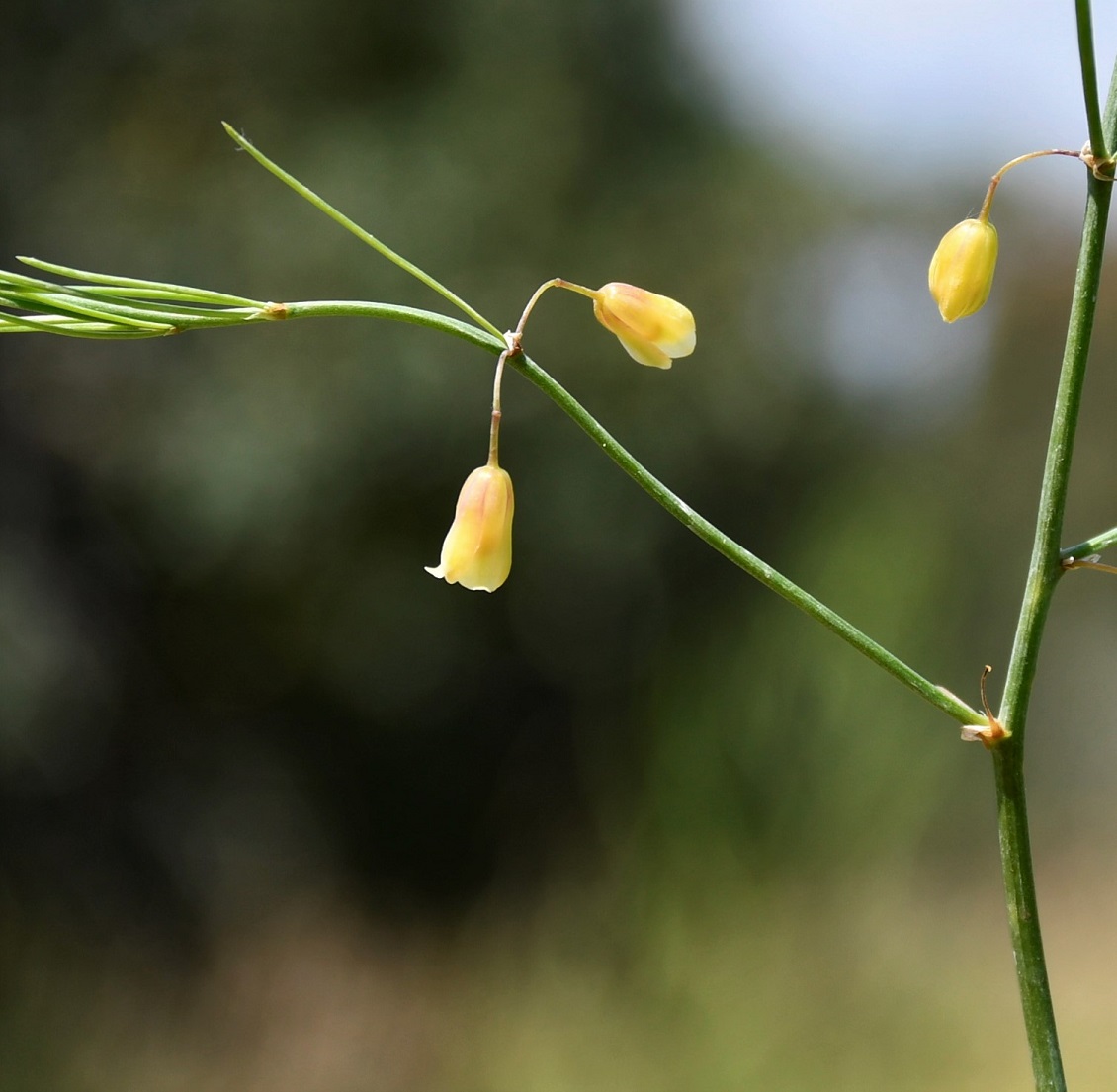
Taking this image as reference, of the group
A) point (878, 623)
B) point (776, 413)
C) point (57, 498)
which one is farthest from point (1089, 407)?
point (57, 498)

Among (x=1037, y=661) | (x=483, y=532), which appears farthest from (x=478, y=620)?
(x=1037, y=661)

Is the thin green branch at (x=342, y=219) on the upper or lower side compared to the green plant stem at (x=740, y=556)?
upper

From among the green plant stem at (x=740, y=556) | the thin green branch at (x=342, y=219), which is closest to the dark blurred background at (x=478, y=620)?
the green plant stem at (x=740, y=556)

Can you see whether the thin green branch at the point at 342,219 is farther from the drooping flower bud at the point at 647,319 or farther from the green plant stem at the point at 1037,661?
the green plant stem at the point at 1037,661

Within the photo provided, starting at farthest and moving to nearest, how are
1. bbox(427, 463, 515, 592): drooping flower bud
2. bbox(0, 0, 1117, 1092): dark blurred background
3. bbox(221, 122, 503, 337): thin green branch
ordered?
bbox(0, 0, 1117, 1092): dark blurred background < bbox(427, 463, 515, 592): drooping flower bud < bbox(221, 122, 503, 337): thin green branch

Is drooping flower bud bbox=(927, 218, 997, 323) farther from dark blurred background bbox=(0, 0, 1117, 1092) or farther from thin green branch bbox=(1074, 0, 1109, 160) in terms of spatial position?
dark blurred background bbox=(0, 0, 1117, 1092)

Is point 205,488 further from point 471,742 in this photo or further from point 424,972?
point 424,972

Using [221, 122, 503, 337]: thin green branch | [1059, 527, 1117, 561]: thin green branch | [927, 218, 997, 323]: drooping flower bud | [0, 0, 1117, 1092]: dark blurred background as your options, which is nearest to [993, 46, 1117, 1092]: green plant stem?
[1059, 527, 1117, 561]: thin green branch
